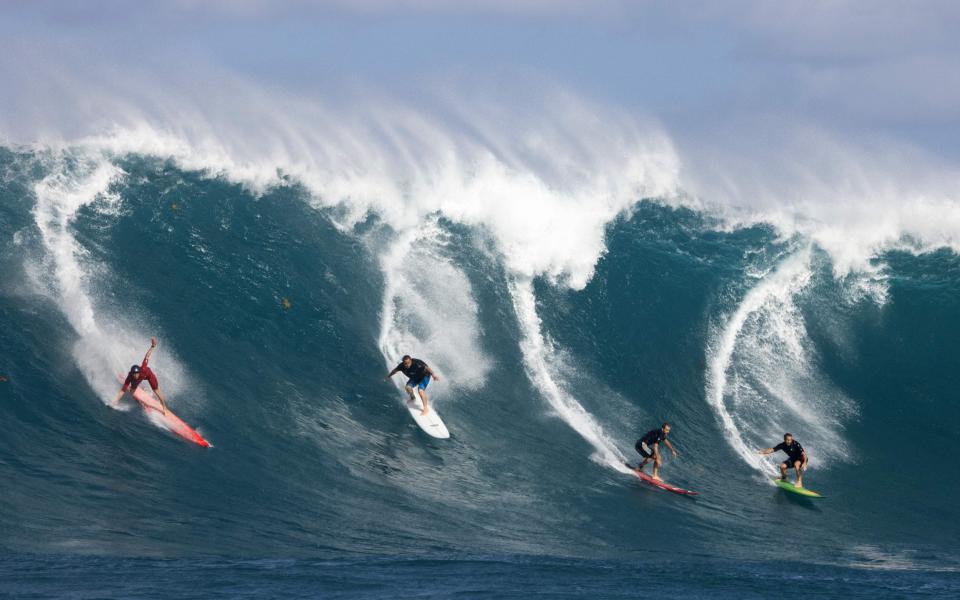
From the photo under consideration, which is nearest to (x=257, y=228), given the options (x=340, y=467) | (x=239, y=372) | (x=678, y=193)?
(x=239, y=372)

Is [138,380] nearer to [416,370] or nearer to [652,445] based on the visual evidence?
[416,370]

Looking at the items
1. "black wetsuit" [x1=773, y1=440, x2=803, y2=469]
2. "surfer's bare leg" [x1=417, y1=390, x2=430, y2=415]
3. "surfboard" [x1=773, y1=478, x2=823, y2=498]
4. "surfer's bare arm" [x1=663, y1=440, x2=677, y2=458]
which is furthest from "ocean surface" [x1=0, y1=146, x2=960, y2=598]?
"black wetsuit" [x1=773, y1=440, x2=803, y2=469]

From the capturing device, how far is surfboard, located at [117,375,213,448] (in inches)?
653

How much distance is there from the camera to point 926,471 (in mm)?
19734

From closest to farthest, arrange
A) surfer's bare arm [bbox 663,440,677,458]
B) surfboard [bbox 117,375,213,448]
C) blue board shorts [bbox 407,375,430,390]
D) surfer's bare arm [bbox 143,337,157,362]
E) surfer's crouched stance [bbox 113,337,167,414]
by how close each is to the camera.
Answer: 1. surfboard [bbox 117,375,213,448]
2. surfer's crouched stance [bbox 113,337,167,414]
3. surfer's bare arm [bbox 143,337,157,362]
4. surfer's bare arm [bbox 663,440,677,458]
5. blue board shorts [bbox 407,375,430,390]

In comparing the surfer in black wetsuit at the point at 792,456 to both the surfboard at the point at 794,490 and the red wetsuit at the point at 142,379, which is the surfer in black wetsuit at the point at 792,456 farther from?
the red wetsuit at the point at 142,379

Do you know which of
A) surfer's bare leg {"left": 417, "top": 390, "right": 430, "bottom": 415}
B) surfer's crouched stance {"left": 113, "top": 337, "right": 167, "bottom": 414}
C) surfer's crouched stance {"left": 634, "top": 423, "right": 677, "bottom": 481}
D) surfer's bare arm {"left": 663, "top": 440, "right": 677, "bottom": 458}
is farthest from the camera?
surfer's bare leg {"left": 417, "top": 390, "right": 430, "bottom": 415}

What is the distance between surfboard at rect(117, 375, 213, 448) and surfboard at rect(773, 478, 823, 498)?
9.61 meters

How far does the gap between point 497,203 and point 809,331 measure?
27.1 feet

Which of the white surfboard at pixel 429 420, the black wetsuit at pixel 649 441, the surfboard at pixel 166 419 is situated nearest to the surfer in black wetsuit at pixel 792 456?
the black wetsuit at pixel 649 441

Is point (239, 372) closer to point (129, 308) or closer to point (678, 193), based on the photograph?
point (129, 308)

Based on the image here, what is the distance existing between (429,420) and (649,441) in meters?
3.84

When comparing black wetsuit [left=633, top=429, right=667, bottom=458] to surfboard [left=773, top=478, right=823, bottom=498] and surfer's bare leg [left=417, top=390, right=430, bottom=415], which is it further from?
surfer's bare leg [left=417, top=390, right=430, bottom=415]

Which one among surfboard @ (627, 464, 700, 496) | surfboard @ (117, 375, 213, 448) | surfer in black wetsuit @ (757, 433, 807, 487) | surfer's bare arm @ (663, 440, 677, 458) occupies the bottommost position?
surfboard @ (117, 375, 213, 448)
